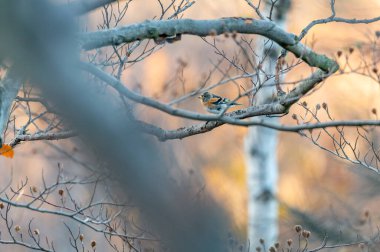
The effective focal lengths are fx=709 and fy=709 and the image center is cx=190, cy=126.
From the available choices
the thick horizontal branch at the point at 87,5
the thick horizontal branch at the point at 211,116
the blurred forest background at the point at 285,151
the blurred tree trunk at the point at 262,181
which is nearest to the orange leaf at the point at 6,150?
the thick horizontal branch at the point at 211,116

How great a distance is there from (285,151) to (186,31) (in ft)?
40.9

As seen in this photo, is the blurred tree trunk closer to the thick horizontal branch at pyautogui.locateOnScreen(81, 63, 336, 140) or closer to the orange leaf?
the thick horizontal branch at pyautogui.locateOnScreen(81, 63, 336, 140)

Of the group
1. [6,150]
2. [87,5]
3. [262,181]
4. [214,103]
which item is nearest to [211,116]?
[87,5]

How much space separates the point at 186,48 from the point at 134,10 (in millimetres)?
1798

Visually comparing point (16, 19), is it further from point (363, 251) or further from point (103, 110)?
point (363, 251)

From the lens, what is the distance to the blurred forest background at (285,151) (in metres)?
7.53

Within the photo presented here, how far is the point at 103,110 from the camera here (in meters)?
2.17

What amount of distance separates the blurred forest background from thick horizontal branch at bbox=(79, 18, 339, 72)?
3.59 ft

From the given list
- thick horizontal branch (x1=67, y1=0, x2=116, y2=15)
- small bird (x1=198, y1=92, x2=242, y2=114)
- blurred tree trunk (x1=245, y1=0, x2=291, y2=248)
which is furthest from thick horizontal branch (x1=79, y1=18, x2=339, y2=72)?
blurred tree trunk (x1=245, y1=0, x2=291, y2=248)

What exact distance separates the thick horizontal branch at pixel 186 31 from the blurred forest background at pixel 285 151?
1095 mm

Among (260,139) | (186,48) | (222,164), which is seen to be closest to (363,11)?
(260,139)

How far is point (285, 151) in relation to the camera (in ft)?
53.5

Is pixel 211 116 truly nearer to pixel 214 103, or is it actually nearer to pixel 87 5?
pixel 87 5

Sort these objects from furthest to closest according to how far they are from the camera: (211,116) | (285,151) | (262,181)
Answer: (285,151) → (262,181) → (211,116)
